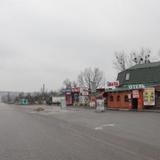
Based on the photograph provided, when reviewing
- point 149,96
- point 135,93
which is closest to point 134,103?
point 135,93

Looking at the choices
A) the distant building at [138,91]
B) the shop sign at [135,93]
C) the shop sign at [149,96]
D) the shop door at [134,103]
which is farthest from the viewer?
the shop door at [134,103]

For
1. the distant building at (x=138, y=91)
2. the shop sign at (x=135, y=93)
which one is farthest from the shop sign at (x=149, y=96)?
the shop sign at (x=135, y=93)

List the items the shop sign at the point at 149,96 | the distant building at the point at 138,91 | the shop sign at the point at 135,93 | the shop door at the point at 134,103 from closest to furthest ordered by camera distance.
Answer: the shop sign at the point at 149,96
the distant building at the point at 138,91
the shop sign at the point at 135,93
the shop door at the point at 134,103

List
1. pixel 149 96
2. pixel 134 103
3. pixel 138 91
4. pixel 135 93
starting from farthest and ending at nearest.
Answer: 1. pixel 134 103
2. pixel 135 93
3. pixel 138 91
4. pixel 149 96

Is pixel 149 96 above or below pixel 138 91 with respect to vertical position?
below

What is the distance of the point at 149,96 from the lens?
5372 centimetres

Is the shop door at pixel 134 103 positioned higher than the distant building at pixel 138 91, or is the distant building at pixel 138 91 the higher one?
the distant building at pixel 138 91

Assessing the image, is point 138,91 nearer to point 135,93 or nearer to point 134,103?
point 135,93

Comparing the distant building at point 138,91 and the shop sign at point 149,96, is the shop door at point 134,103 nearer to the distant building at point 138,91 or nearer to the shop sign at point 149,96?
the distant building at point 138,91

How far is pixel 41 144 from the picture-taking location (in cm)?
1591

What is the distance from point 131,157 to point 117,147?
281 centimetres

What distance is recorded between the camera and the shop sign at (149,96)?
53075mm

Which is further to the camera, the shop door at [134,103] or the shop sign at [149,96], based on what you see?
the shop door at [134,103]

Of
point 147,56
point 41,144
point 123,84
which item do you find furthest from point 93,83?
point 41,144
